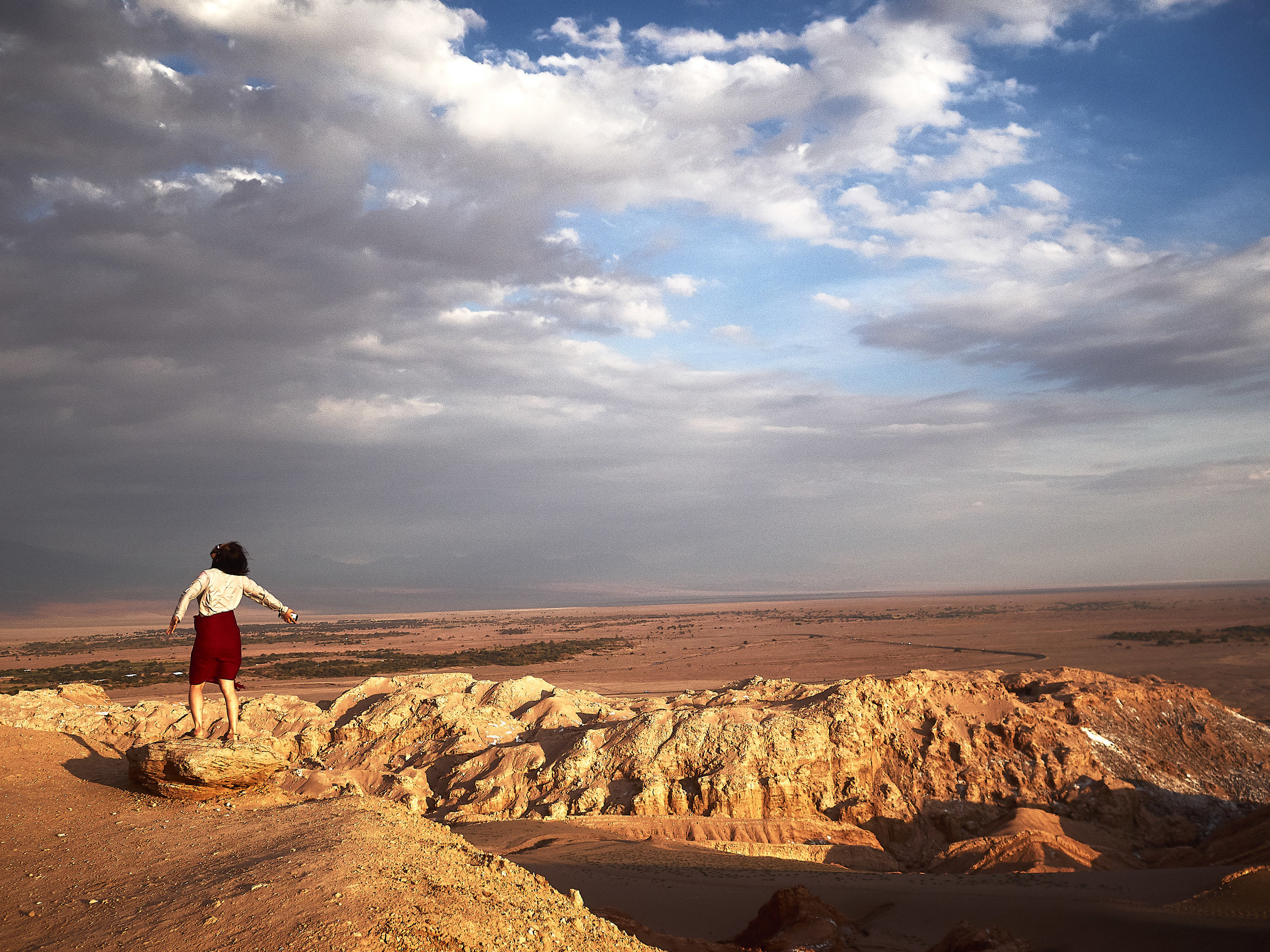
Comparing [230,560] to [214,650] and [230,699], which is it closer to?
[214,650]

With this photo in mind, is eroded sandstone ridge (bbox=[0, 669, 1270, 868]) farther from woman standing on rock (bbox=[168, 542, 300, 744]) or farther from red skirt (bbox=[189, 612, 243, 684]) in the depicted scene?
red skirt (bbox=[189, 612, 243, 684])

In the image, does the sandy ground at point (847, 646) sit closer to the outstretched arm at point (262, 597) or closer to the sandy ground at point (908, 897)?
the sandy ground at point (908, 897)

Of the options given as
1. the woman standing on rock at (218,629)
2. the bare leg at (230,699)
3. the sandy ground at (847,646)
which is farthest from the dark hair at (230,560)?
the sandy ground at (847,646)

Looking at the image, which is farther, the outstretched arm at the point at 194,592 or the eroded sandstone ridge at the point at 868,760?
the eroded sandstone ridge at the point at 868,760

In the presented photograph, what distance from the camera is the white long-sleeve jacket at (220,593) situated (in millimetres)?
7672

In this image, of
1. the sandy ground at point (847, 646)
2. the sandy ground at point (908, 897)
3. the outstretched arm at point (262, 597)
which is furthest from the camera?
the sandy ground at point (847, 646)

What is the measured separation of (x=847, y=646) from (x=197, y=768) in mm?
60116

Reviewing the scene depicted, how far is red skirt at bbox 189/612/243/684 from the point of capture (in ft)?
25.2

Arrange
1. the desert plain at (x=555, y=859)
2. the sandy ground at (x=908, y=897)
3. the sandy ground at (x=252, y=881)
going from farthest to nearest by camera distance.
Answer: the sandy ground at (x=908, y=897) → the desert plain at (x=555, y=859) → the sandy ground at (x=252, y=881)

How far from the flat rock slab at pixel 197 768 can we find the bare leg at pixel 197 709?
0.46 m

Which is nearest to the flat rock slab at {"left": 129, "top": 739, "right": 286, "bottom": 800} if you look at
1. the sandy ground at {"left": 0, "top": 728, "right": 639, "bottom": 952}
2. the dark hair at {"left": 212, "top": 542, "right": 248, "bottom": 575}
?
the sandy ground at {"left": 0, "top": 728, "right": 639, "bottom": 952}

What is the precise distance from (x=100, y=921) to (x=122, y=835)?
1806mm

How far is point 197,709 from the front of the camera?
7.80 metres

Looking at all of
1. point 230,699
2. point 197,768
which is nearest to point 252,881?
point 197,768
